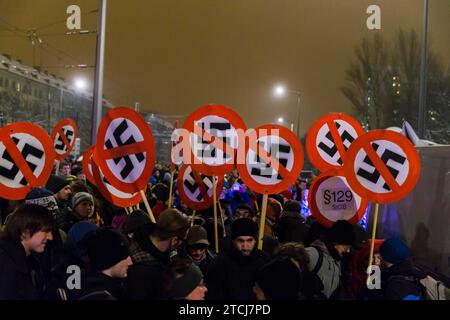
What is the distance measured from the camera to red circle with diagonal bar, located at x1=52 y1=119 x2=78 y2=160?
32.0 ft

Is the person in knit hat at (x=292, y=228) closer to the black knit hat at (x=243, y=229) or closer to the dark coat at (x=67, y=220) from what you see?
the black knit hat at (x=243, y=229)

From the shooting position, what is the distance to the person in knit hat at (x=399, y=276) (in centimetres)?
414

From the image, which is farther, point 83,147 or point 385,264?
Result: point 83,147

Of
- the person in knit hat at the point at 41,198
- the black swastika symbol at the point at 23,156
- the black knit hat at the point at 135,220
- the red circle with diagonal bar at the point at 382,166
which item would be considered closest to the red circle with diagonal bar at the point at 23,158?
the black swastika symbol at the point at 23,156

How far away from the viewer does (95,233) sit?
3.65m

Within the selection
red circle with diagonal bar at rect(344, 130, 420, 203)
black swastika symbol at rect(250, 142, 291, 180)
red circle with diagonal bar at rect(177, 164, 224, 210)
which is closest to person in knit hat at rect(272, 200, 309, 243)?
red circle with diagonal bar at rect(177, 164, 224, 210)

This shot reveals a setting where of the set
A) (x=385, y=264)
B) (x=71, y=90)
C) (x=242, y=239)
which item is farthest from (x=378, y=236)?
(x=71, y=90)

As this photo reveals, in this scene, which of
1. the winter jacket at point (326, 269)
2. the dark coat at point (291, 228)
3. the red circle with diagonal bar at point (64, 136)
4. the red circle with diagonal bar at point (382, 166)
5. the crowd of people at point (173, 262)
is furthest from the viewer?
the red circle with diagonal bar at point (64, 136)

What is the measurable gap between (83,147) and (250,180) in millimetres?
54296

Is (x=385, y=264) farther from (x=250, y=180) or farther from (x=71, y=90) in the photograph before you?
(x=71, y=90)

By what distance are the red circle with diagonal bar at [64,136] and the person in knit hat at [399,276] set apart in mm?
6811

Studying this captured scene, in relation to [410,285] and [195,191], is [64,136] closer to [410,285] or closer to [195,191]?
[195,191]

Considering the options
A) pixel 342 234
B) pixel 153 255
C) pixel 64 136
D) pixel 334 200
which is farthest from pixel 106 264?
pixel 64 136

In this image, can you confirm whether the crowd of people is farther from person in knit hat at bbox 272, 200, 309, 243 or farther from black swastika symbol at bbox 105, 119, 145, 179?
black swastika symbol at bbox 105, 119, 145, 179
